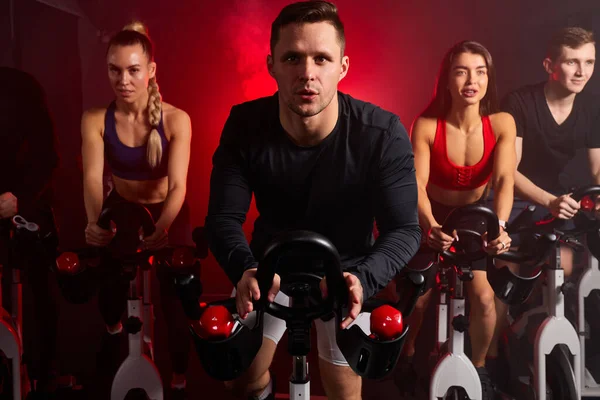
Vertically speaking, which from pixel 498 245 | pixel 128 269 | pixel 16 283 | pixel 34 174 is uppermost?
pixel 34 174

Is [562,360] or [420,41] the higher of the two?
[420,41]

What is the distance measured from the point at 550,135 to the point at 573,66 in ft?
1.11

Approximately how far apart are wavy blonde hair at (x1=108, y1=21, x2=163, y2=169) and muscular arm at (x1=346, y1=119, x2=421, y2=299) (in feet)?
3.97

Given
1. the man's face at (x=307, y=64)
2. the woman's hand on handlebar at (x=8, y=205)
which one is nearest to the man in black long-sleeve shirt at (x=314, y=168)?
the man's face at (x=307, y=64)

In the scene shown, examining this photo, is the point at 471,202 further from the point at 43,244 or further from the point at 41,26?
the point at 41,26

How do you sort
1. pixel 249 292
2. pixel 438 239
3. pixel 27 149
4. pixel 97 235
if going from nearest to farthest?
1. pixel 249 292
2. pixel 438 239
3. pixel 97 235
4. pixel 27 149

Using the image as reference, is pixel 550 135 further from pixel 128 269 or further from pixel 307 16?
pixel 128 269

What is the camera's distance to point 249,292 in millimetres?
1352

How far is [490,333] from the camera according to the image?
2.67 meters

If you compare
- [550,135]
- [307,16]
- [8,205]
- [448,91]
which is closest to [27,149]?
[8,205]

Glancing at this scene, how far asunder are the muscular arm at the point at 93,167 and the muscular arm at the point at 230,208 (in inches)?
39.0

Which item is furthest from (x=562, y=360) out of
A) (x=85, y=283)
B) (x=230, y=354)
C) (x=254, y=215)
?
(x=85, y=283)

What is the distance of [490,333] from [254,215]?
126cm

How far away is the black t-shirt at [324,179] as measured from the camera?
1.88 metres
